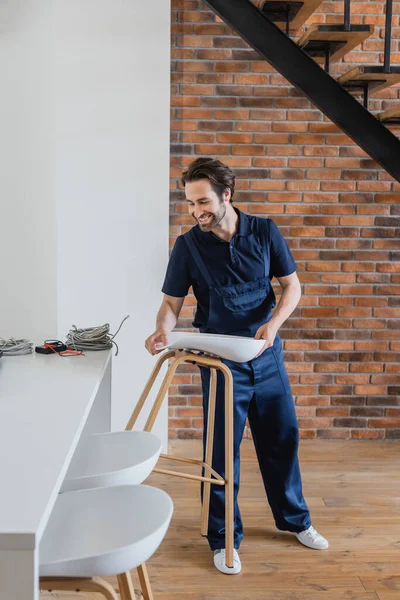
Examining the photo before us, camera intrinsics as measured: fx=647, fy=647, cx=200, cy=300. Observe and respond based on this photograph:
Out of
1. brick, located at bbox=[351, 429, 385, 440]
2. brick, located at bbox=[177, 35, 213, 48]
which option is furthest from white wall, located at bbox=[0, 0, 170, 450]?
brick, located at bbox=[351, 429, 385, 440]

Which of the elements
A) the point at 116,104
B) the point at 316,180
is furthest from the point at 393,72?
the point at 116,104

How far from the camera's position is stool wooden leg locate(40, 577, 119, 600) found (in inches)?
53.5

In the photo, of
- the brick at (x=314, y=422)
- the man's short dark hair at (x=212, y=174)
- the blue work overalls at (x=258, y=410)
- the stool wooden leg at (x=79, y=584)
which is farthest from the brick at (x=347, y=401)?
the stool wooden leg at (x=79, y=584)

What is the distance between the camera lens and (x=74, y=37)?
11.5 feet

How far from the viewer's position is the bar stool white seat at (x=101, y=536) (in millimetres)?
1346

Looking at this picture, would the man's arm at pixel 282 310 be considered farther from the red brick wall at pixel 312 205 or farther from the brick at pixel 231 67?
the brick at pixel 231 67

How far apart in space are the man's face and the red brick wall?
136 cm

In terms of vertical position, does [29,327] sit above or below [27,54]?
below

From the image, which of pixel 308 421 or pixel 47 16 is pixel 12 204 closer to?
pixel 47 16

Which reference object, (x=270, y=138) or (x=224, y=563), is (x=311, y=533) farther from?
(x=270, y=138)

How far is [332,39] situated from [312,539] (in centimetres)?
232

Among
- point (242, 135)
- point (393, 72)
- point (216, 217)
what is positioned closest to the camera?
point (216, 217)

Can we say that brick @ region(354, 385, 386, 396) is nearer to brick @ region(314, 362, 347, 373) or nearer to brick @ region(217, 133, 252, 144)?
brick @ region(314, 362, 347, 373)

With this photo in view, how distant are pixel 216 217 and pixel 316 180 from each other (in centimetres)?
159
